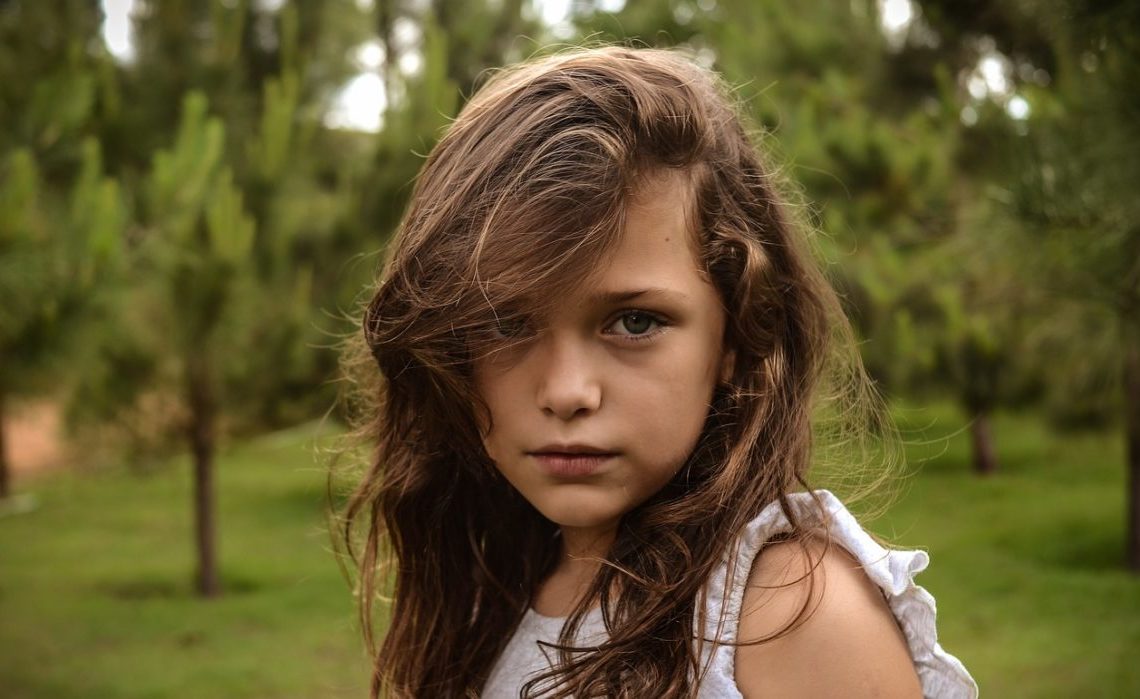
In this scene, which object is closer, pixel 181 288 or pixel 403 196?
pixel 181 288

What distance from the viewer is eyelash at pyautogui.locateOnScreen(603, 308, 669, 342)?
1011mm

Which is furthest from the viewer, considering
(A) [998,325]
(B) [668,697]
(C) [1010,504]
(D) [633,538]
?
(C) [1010,504]

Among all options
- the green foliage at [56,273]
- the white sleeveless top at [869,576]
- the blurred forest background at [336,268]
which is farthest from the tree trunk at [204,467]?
the white sleeveless top at [869,576]

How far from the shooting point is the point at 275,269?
521cm

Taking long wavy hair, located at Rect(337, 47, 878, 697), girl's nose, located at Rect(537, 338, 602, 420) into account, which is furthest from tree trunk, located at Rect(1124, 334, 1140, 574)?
girl's nose, located at Rect(537, 338, 602, 420)

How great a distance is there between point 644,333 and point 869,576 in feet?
0.91

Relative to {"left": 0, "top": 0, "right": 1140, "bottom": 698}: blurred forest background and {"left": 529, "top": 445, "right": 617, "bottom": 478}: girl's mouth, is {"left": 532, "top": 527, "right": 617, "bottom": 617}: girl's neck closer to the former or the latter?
{"left": 529, "top": 445, "right": 617, "bottom": 478}: girl's mouth

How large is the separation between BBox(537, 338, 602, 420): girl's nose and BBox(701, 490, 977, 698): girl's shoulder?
0.61 feet

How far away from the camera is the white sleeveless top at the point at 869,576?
966mm

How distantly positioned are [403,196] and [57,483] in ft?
18.0

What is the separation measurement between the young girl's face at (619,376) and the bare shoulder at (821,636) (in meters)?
0.16

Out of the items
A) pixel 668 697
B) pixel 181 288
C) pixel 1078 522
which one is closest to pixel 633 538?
pixel 668 697

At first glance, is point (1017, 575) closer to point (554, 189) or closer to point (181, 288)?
point (181, 288)

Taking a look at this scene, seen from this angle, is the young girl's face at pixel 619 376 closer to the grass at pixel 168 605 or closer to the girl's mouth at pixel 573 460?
the girl's mouth at pixel 573 460
